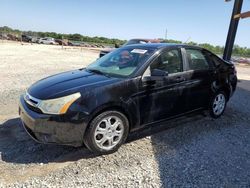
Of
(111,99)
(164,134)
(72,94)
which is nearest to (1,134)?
(72,94)

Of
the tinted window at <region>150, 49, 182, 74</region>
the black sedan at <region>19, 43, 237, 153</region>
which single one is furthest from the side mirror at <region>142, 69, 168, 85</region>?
the tinted window at <region>150, 49, 182, 74</region>

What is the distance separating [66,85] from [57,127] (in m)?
0.65

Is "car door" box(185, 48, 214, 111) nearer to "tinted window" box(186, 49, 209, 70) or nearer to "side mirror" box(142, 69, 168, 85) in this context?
"tinted window" box(186, 49, 209, 70)

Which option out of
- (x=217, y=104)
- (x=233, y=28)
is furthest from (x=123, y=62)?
(x=233, y=28)

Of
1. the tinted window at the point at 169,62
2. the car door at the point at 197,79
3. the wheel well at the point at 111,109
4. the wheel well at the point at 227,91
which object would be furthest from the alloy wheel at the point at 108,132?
the wheel well at the point at 227,91

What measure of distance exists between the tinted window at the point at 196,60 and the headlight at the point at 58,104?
2.26 meters

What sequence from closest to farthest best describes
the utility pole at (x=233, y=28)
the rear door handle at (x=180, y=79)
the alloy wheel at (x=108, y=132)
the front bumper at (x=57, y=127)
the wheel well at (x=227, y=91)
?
the front bumper at (x=57, y=127)
the alloy wheel at (x=108, y=132)
the rear door handle at (x=180, y=79)
the wheel well at (x=227, y=91)
the utility pole at (x=233, y=28)

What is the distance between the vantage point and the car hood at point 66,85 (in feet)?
10.2

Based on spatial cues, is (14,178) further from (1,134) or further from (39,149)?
(1,134)

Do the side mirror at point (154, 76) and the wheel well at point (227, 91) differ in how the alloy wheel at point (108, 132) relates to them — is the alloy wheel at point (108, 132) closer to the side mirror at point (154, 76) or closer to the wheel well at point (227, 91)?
the side mirror at point (154, 76)

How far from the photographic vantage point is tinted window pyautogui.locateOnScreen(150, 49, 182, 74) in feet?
12.5

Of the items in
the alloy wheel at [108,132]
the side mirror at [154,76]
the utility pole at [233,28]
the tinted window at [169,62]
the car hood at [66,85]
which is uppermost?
the utility pole at [233,28]

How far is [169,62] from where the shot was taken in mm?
3990

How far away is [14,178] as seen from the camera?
2752 millimetres
